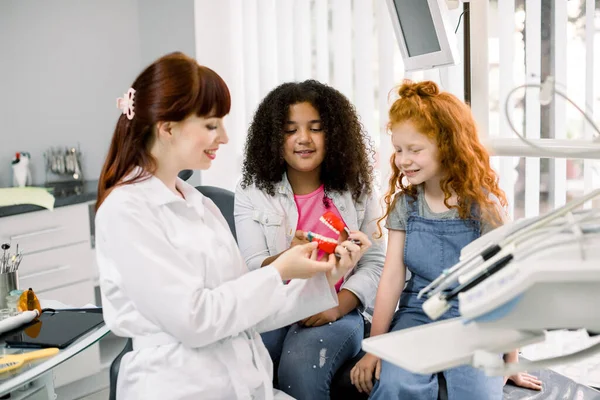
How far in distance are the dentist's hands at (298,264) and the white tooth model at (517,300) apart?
543 mm

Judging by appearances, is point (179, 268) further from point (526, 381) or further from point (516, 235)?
point (526, 381)

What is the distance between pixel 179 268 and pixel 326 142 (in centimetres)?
83

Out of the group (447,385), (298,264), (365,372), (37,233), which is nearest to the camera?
(298,264)

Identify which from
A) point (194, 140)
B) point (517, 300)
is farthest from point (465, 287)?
point (194, 140)

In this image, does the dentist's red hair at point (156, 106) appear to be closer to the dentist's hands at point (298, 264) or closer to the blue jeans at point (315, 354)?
the dentist's hands at point (298, 264)

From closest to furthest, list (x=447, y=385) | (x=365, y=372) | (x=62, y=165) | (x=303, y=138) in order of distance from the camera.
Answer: (x=447, y=385) < (x=365, y=372) < (x=303, y=138) < (x=62, y=165)

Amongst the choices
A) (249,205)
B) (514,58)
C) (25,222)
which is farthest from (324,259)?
(25,222)

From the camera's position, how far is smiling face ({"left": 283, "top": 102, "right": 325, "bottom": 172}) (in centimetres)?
209

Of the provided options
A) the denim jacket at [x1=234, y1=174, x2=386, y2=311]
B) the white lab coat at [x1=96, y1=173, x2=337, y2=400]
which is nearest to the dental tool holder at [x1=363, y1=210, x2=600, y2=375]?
the white lab coat at [x1=96, y1=173, x2=337, y2=400]

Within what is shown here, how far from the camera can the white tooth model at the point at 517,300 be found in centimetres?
83

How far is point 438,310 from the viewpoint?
0.92 metres

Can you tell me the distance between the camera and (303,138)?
2.08 meters

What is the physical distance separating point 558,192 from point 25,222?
7.87 ft

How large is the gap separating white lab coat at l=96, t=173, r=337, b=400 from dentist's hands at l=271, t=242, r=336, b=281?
0.03m
